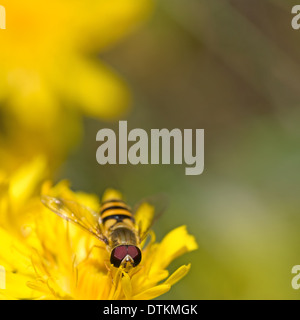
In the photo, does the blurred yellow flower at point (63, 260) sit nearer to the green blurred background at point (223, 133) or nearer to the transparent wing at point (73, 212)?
the transparent wing at point (73, 212)

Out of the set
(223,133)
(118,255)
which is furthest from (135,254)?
(223,133)

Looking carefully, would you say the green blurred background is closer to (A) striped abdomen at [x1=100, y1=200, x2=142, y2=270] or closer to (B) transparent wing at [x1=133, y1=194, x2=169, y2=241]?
(B) transparent wing at [x1=133, y1=194, x2=169, y2=241]

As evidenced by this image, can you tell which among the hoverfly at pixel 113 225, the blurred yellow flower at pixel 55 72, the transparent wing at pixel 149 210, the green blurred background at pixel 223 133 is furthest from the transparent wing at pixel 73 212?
the blurred yellow flower at pixel 55 72

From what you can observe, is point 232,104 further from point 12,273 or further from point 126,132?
point 12,273

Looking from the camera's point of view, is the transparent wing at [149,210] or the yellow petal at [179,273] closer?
the yellow petal at [179,273]

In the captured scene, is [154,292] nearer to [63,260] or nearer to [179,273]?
[179,273]

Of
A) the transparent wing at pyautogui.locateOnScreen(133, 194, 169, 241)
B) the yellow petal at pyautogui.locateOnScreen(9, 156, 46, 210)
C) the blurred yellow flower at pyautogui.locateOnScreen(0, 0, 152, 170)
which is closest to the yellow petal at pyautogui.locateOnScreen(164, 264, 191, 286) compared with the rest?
the transparent wing at pyautogui.locateOnScreen(133, 194, 169, 241)
